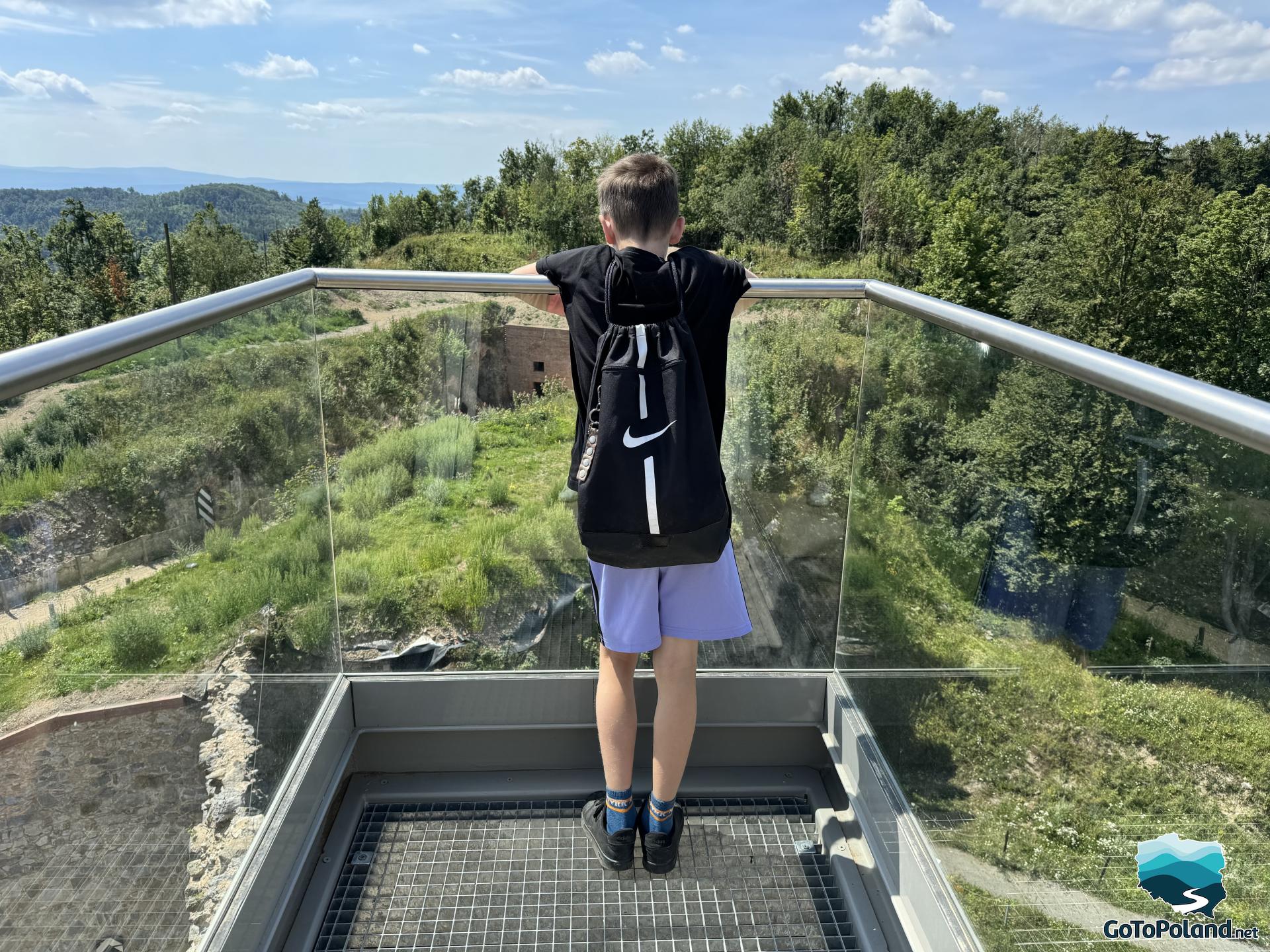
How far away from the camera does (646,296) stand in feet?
4.94

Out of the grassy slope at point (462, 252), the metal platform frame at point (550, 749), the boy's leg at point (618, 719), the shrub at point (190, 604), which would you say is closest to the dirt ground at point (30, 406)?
the shrub at point (190, 604)

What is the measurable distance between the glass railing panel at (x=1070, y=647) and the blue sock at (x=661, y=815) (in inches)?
21.8

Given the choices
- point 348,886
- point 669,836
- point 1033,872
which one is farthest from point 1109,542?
point 348,886

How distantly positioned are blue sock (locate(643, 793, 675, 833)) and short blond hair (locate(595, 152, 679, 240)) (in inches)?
48.3

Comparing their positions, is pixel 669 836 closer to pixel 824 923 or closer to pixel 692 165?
pixel 824 923

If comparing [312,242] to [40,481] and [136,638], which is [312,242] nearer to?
[136,638]

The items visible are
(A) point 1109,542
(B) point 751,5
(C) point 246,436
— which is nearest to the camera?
(A) point 1109,542

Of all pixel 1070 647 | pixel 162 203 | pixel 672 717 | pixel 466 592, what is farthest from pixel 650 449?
pixel 162 203

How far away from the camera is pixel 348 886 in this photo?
1.93 meters

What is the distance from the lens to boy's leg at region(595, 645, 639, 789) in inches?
71.0

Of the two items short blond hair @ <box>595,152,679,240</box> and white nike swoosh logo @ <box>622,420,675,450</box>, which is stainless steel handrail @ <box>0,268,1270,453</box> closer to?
short blond hair @ <box>595,152,679,240</box>

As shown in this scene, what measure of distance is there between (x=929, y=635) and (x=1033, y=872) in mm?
593

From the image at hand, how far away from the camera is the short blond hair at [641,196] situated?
1.54m

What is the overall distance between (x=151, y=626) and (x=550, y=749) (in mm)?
1331
